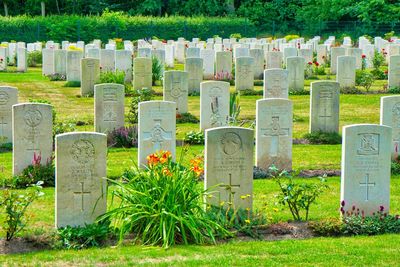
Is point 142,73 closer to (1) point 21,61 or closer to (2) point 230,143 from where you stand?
(1) point 21,61

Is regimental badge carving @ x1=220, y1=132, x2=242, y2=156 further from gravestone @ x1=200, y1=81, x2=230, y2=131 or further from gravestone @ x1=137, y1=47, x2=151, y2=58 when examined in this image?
gravestone @ x1=137, y1=47, x2=151, y2=58

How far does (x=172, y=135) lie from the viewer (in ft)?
51.4

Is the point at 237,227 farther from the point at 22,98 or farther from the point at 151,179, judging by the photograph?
the point at 22,98

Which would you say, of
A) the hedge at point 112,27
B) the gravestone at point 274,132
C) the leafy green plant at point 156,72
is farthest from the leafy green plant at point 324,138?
the hedge at point 112,27

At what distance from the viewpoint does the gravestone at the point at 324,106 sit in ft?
63.4

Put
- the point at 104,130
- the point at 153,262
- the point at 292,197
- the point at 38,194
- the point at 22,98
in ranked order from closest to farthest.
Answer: the point at 153,262
the point at 38,194
the point at 292,197
the point at 104,130
the point at 22,98

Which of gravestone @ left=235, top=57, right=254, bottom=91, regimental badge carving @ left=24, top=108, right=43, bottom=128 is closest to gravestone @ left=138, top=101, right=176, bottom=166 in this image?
regimental badge carving @ left=24, top=108, right=43, bottom=128

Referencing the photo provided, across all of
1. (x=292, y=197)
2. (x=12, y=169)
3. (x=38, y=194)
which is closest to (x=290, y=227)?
(x=292, y=197)

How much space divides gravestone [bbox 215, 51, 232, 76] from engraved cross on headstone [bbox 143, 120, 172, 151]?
1528 cm

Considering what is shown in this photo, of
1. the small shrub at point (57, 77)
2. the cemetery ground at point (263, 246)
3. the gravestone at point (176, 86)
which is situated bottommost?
the cemetery ground at point (263, 246)

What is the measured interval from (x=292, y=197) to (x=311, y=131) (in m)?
7.73

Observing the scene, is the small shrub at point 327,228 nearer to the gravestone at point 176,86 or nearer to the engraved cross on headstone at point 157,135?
the engraved cross on headstone at point 157,135

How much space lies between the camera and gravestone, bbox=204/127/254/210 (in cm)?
1238

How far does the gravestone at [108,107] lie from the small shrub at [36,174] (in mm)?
3491
